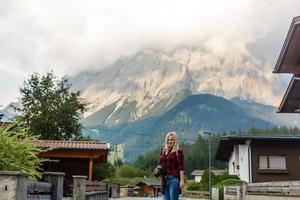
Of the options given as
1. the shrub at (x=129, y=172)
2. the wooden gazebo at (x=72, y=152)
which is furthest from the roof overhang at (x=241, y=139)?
the shrub at (x=129, y=172)

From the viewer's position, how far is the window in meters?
31.7

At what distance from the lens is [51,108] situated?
4641cm

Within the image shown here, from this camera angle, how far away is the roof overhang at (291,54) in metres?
11.6

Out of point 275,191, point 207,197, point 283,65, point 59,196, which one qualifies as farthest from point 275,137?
point 59,196

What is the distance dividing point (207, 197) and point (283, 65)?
75.0 ft

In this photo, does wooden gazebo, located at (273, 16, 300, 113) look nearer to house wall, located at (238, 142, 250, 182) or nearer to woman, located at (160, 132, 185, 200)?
woman, located at (160, 132, 185, 200)

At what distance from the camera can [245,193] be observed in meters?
18.7

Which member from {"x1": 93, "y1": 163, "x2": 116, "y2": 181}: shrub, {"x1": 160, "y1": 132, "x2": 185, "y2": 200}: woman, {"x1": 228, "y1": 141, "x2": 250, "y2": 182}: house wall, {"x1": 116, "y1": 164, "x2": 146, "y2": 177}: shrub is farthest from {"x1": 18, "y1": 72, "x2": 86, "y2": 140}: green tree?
{"x1": 116, "y1": 164, "x2": 146, "y2": 177}: shrub

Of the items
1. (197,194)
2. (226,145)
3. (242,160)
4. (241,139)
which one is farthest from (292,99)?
(197,194)

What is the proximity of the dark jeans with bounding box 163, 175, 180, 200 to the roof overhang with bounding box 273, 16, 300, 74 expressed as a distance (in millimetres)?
Answer: 5294

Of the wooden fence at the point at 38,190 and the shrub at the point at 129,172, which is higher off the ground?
the shrub at the point at 129,172

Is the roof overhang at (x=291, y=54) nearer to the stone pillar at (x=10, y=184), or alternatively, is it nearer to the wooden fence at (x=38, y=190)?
the wooden fence at (x=38, y=190)

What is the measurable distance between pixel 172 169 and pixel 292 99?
8.75m

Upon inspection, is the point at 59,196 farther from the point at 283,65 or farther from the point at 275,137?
the point at 275,137
